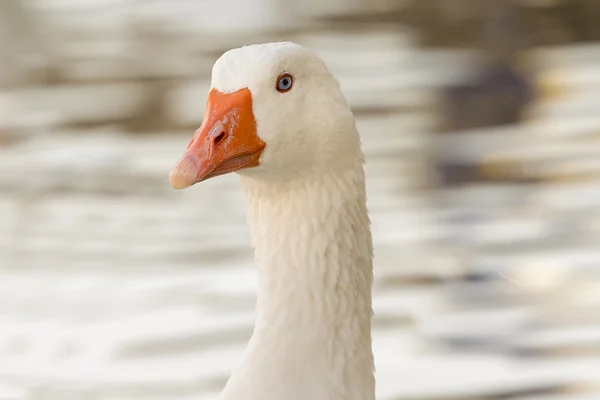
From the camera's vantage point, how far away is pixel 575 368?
3812 mm

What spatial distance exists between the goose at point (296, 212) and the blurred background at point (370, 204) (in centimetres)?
148

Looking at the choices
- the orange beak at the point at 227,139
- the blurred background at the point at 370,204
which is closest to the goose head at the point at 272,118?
the orange beak at the point at 227,139

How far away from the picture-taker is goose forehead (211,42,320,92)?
7.02 ft

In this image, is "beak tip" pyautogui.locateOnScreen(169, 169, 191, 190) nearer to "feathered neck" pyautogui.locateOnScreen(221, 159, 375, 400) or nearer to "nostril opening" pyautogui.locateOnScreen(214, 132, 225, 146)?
"nostril opening" pyautogui.locateOnScreen(214, 132, 225, 146)

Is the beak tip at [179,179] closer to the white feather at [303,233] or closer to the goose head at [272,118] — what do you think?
the goose head at [272,118]

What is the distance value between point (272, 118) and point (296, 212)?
200 millimetres

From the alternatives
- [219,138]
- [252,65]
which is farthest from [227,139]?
[252,65]

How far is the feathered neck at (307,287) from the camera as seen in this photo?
2240 mm

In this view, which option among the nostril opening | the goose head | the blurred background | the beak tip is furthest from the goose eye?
the blurred background

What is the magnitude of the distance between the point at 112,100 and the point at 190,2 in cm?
255

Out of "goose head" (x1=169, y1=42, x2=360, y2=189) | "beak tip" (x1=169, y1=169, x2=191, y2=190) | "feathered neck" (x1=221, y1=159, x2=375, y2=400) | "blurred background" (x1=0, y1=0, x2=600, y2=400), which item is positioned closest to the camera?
"beak tip" (x1=169, y1=169, x2=191, y2=190)

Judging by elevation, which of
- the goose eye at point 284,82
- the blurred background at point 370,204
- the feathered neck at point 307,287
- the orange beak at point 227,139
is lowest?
the feathered neck at point 307,287

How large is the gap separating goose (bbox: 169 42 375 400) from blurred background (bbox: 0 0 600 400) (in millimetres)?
1479

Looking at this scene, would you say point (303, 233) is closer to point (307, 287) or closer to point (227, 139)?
point (307, 287)
